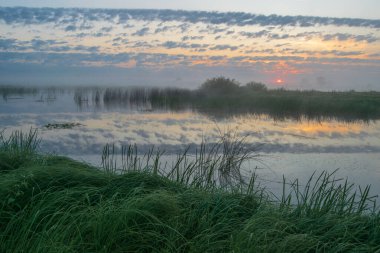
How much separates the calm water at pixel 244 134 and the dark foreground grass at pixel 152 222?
10.5 ft

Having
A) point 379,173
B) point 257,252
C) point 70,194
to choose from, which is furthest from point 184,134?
point 257,252

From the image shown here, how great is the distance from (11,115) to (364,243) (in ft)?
51.4

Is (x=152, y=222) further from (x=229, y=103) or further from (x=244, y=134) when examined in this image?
(x=229, y=103)

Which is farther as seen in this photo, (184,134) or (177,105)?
(177,105)

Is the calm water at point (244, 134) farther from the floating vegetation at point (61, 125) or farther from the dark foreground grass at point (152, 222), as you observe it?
the dark foreground grass at point (152, 222)

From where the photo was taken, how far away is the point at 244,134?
13.0 m

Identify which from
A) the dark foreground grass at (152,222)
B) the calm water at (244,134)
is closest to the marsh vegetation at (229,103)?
the calm water at (244,134)

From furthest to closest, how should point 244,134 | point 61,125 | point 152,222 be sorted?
1. point 61,125
2. point 244,134
3. point 152,222

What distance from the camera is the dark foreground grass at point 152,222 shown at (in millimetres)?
3639

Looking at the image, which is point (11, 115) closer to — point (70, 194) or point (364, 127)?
point (364, 127)

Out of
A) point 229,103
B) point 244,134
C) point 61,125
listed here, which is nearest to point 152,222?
point 244,134

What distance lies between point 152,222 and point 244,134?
30.4 feet

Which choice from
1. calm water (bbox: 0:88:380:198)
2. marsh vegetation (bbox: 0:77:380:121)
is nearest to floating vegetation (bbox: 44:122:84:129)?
calm water (bbox: 0:88:380:198)

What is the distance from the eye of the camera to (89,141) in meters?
11.6
